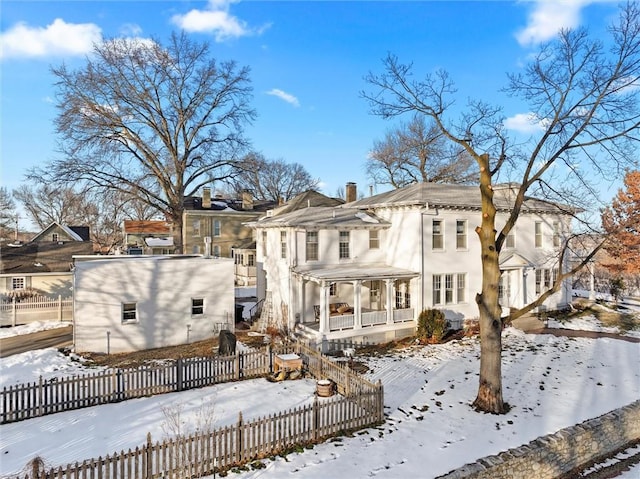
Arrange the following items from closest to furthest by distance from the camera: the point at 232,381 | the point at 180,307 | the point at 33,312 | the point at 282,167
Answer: the point at 232,381
the point at 180,307
the point at 33,312
the point at 282,167

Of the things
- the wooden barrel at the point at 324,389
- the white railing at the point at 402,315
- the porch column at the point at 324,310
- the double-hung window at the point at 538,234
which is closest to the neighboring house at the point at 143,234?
the porch column at the point at 324,310

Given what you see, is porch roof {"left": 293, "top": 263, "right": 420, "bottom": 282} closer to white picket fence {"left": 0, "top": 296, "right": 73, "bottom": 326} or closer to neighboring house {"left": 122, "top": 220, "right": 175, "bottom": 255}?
white picket fence {"left": 0, "top": 296, "right": 73, "bottom": 326}

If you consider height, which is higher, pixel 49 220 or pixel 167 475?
pixel 49 220

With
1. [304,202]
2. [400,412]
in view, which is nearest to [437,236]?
[400,412]

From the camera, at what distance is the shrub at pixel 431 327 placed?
61.2ft

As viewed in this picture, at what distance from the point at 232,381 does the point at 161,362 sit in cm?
412

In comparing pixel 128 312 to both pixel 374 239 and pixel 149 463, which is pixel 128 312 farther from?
pixel 374 239

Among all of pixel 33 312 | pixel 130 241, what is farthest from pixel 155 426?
pixel 130 241

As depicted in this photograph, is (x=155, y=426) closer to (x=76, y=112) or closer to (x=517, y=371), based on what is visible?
(x=517, y=371)

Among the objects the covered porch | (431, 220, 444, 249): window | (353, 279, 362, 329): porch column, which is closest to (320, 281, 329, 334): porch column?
the covered porch

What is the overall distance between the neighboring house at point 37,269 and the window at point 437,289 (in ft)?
80.4

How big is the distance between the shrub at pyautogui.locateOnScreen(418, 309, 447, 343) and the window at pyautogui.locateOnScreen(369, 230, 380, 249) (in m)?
4.58

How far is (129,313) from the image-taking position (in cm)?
1719

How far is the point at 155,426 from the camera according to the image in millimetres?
9242
